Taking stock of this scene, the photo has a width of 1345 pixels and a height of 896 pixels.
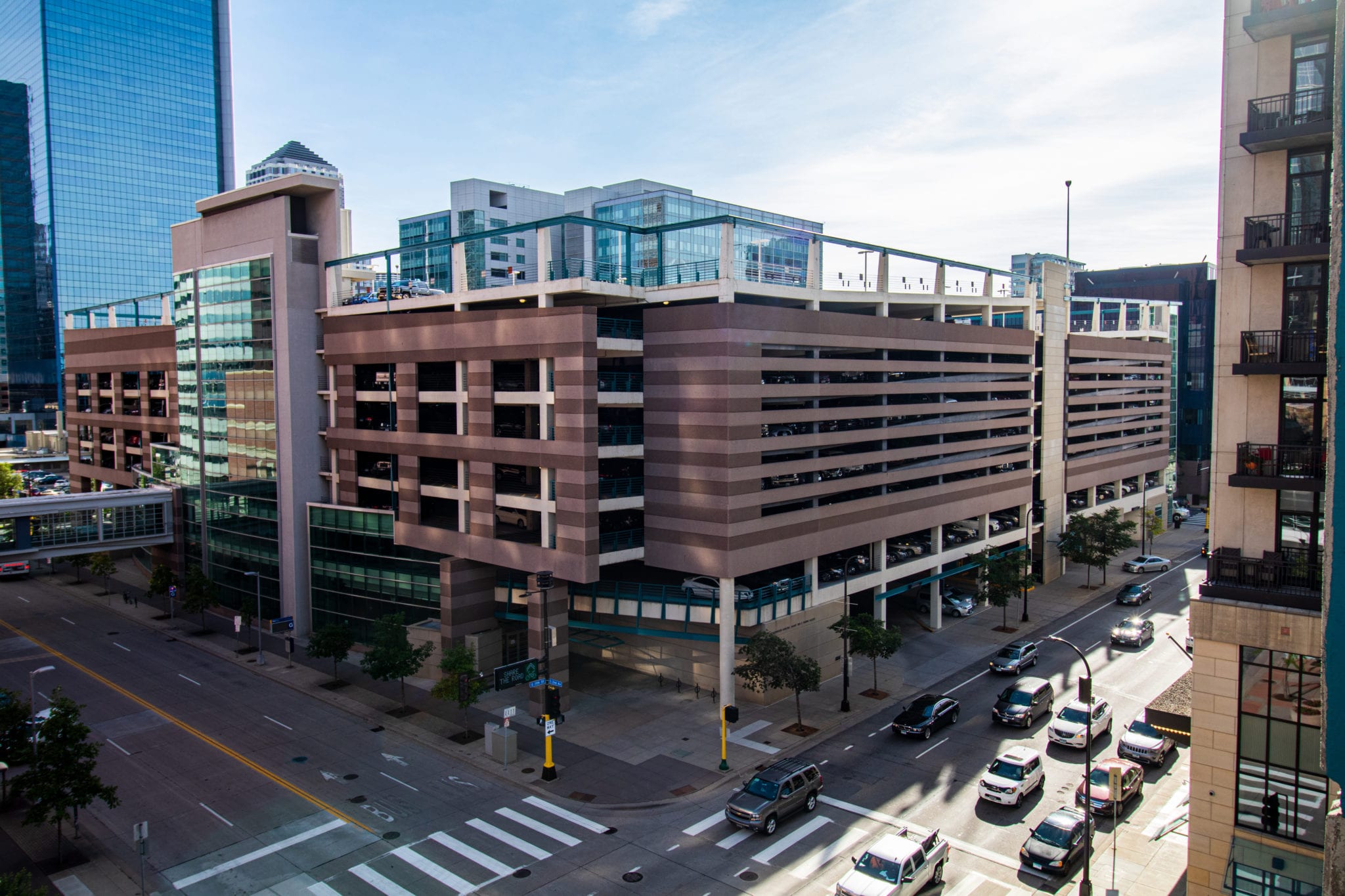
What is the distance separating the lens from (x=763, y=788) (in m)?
30.8

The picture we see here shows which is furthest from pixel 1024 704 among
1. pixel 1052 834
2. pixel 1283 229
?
pixel 1283 229

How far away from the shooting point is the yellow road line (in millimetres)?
32406

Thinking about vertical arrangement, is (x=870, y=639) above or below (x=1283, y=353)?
below

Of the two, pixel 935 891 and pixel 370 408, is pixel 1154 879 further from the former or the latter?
pixel 370 408

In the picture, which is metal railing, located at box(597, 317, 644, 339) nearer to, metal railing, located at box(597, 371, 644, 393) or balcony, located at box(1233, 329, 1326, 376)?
metal railing, located at box(597, 371, 644, 393)

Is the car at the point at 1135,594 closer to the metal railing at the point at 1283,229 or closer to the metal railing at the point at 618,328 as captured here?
the metal railing at the point at 618,328

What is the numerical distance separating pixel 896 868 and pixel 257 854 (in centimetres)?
2121

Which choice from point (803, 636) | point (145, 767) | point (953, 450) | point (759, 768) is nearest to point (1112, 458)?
point (953, 450)

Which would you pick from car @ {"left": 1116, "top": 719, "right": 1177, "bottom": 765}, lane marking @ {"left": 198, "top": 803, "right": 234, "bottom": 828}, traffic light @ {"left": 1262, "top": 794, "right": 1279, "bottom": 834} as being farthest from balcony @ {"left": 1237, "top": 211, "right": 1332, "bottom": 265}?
lane marking @ {"left": 198, "top": 803, "right": 234, "bottom": 828}

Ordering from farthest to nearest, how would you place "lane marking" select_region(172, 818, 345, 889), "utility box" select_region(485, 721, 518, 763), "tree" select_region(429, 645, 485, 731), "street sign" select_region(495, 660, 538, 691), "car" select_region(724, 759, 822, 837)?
"tree" select_region(429, 645, 485, 731) < "street sign" select_region(495, 660, 538, 691) < "utility box" select_region(485, 721, 518, 763) < "car" select_region(724, 759, 822, 837) < "lane marking" select_region(172, 818, 345, 889)

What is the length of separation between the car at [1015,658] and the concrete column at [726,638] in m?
16.3

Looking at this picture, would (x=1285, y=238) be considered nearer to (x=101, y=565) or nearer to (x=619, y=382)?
(x=619, y=382)

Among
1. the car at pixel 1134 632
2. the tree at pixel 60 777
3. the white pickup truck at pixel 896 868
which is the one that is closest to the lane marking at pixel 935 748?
the white pickup truck at pixel 896 868

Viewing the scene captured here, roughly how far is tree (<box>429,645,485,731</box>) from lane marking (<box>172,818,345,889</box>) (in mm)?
8444
